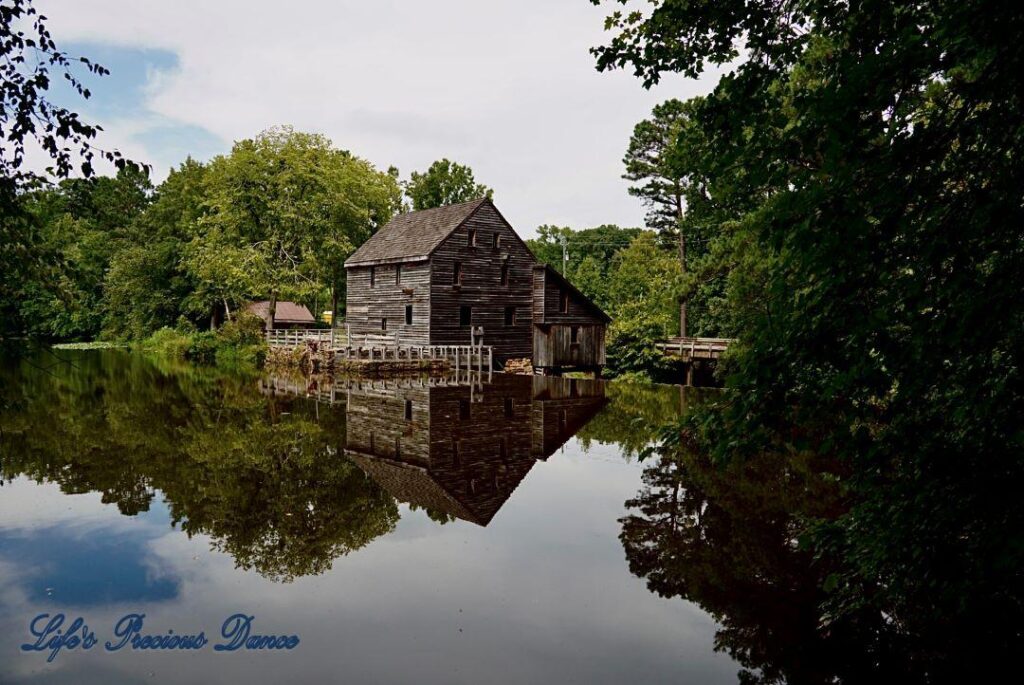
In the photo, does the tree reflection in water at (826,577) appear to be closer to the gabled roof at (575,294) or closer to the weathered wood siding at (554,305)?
the gabled roof at (575,294)

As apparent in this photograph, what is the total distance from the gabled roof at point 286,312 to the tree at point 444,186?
1665cm

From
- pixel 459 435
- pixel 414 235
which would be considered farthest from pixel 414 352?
pixel 459 435

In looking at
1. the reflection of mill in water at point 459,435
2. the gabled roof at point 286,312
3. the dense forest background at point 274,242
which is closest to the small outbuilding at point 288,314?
the gabled roof at point 286,312

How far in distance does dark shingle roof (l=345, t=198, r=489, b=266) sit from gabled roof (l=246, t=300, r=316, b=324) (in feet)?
77.6

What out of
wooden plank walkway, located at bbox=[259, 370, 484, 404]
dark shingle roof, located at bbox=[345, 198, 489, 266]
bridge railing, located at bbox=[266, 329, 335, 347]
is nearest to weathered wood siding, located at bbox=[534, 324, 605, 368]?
wooden plank walkway, located at bbox=[259, 370, 484, 404]

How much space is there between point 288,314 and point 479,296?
109 feet

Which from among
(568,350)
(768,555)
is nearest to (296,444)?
(768,555)

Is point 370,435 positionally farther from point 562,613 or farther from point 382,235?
point 382,235

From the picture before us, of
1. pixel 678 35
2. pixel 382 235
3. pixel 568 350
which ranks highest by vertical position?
pixel 382 235

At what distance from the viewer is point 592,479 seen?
14.2 metres

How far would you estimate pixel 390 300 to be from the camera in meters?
40.5

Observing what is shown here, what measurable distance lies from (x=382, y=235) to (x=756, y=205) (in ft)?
135

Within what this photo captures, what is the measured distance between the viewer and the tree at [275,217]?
4656 cm

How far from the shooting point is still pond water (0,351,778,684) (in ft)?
21.1
